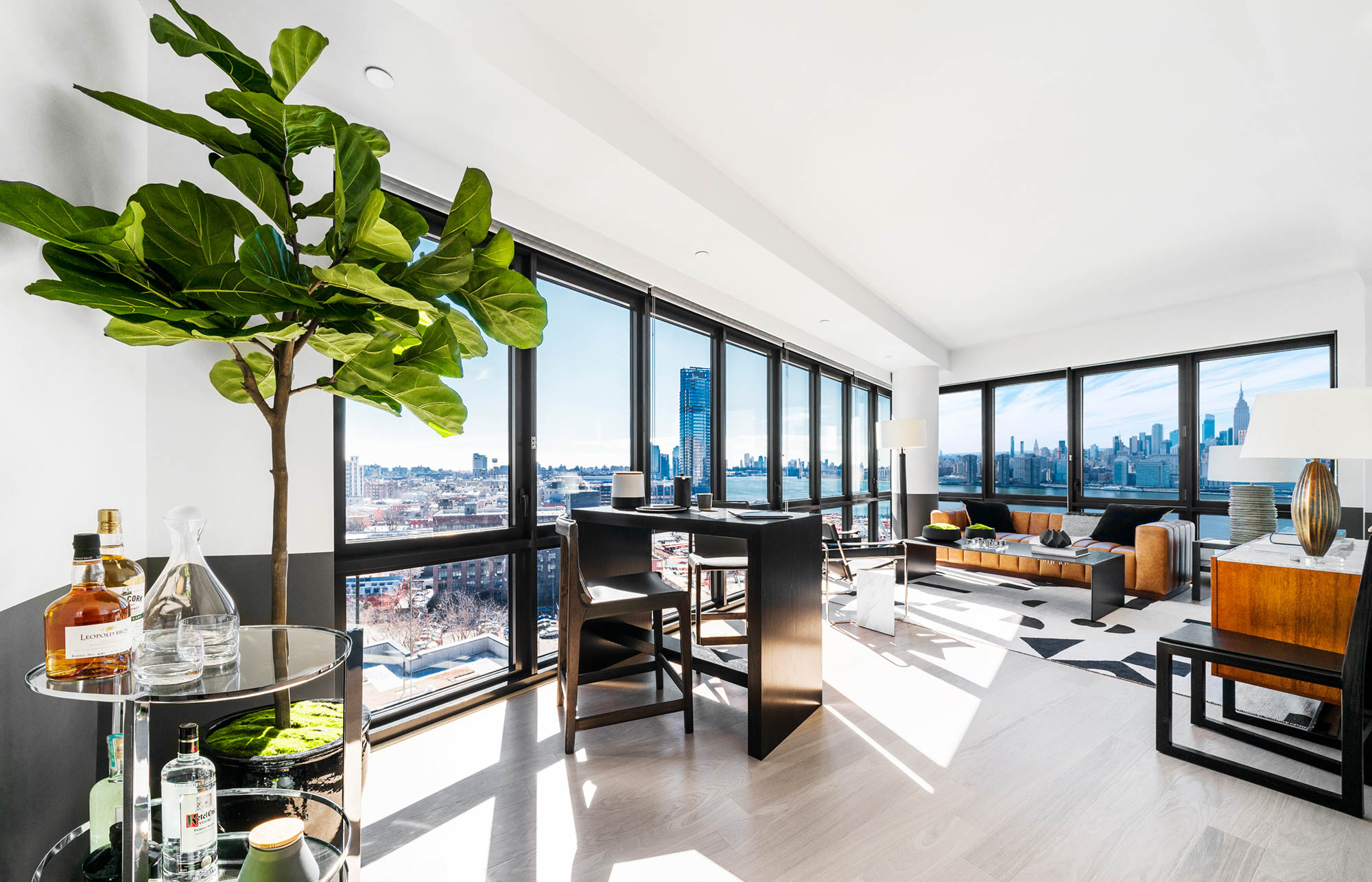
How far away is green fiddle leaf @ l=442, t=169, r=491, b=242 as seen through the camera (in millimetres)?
1143

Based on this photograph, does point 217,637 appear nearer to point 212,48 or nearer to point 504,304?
point 504,304

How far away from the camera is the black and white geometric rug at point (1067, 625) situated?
2.77 meters

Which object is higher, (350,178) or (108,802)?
(350,178)

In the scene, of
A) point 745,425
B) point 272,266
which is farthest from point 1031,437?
point 272,266

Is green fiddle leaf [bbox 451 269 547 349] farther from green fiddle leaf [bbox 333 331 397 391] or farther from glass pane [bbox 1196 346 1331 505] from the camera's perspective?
glass pane [bbox 1196 346 1331 505]

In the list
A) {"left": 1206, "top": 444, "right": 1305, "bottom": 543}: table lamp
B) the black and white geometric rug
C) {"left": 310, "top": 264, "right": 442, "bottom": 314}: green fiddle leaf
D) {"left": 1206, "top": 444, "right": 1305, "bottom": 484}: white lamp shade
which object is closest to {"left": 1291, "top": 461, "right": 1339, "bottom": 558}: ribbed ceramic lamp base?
the black and white geometric rug

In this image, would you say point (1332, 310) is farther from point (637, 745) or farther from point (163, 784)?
point (163, 784)

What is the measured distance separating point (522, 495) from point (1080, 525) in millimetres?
6097

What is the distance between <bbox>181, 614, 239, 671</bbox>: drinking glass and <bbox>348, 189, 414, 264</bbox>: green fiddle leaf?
68cm

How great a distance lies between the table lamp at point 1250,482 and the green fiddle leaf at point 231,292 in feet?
20.7

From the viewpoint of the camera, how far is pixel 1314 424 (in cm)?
221

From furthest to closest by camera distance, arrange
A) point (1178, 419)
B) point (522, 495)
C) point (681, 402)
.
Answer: point (1178, 419) < point (681, 402) < point (522, 495)

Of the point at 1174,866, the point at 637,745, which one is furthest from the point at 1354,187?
the point at 637,745

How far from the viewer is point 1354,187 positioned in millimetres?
2844
